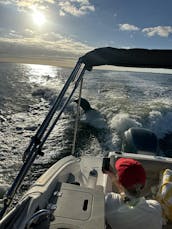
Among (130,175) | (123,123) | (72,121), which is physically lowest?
(72,121)

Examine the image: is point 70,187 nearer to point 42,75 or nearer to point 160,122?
point 160,122

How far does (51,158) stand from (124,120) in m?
3.22

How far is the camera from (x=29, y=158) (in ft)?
5.76

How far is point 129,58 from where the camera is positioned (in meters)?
2.98

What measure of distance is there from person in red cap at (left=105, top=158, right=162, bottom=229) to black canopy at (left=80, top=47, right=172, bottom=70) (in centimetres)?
162

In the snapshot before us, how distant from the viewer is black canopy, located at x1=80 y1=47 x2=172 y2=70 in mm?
2900

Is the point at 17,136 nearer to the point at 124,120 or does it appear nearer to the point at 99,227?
the point at 124,120

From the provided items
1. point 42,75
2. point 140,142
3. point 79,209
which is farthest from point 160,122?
point 42,75

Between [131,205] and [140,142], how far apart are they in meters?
3.48

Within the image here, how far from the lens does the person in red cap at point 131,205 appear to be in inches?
61.1

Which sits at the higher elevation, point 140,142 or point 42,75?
point 42,75

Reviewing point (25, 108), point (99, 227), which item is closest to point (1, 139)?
point (25, 108)

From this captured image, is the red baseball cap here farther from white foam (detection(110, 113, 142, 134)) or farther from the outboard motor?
white foam (detection(110, 113, 142, 134))

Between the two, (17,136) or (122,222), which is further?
(17,136)
